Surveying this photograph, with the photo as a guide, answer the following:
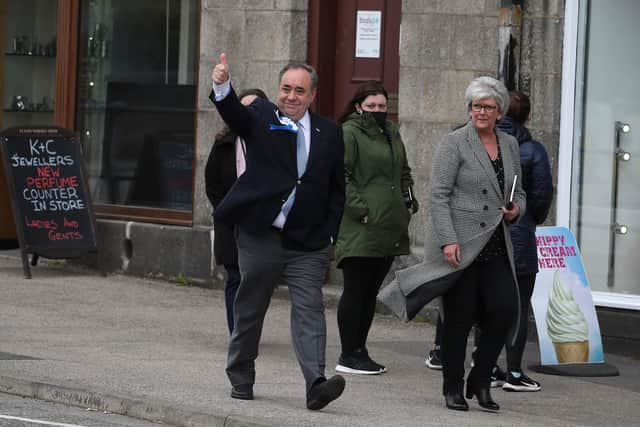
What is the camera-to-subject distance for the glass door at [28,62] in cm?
1669

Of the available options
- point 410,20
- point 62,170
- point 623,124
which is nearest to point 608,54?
Answer: point 623,124

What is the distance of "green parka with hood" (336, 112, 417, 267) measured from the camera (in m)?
10.1

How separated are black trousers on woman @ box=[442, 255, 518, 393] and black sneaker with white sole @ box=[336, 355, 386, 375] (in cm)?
129

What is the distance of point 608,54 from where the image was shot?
12.4 metres

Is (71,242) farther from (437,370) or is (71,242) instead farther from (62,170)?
(437,370)

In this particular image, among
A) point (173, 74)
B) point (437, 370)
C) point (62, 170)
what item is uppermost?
point (173, 74)

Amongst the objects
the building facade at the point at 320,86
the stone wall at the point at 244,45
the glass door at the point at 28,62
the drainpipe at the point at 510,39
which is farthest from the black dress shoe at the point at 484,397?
the glass door at the point at 28,62

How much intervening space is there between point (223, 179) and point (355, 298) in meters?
1.13

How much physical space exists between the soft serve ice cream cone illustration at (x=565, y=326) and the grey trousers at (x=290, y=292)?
267 cm

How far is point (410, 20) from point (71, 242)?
386 centimetres

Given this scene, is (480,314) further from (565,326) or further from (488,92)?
(565,326)

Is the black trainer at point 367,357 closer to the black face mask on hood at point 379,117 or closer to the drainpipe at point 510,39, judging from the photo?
the black face mask on hood at point 379,117

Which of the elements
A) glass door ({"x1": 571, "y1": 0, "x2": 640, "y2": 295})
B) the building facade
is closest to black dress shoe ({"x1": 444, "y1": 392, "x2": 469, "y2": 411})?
the building facade

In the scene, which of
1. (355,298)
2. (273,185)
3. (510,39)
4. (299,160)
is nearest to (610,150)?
(510,39)
